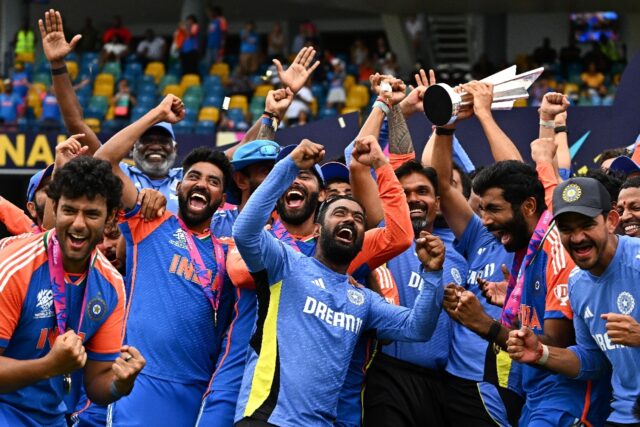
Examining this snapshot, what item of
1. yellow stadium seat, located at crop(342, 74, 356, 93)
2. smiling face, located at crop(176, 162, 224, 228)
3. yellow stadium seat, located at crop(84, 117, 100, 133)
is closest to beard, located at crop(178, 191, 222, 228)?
smiling face, located at crop(176, 162, 224, 228)

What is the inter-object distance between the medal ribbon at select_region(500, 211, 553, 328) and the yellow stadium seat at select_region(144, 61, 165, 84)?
19162 mm

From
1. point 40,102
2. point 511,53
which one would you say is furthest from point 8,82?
point 511,53

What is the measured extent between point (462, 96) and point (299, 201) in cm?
130

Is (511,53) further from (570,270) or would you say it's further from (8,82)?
(570,270)

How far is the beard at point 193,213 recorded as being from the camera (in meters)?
6.66

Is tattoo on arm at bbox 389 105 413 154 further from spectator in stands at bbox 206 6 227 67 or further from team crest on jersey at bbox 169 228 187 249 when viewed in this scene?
spectator in stands at bbox 206 6 227 67

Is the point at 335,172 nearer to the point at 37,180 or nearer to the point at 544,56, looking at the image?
the point at 37,180

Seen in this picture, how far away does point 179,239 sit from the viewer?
664cm

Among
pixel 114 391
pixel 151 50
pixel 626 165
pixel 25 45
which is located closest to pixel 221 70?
pixel 151 50

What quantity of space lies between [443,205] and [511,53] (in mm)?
19339

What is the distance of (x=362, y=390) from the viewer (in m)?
6.54

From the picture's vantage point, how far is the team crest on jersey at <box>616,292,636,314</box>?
5574 millimetres

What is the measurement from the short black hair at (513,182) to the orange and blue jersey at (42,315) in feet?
7.03

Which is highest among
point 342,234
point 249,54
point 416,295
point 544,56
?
point 342,234
